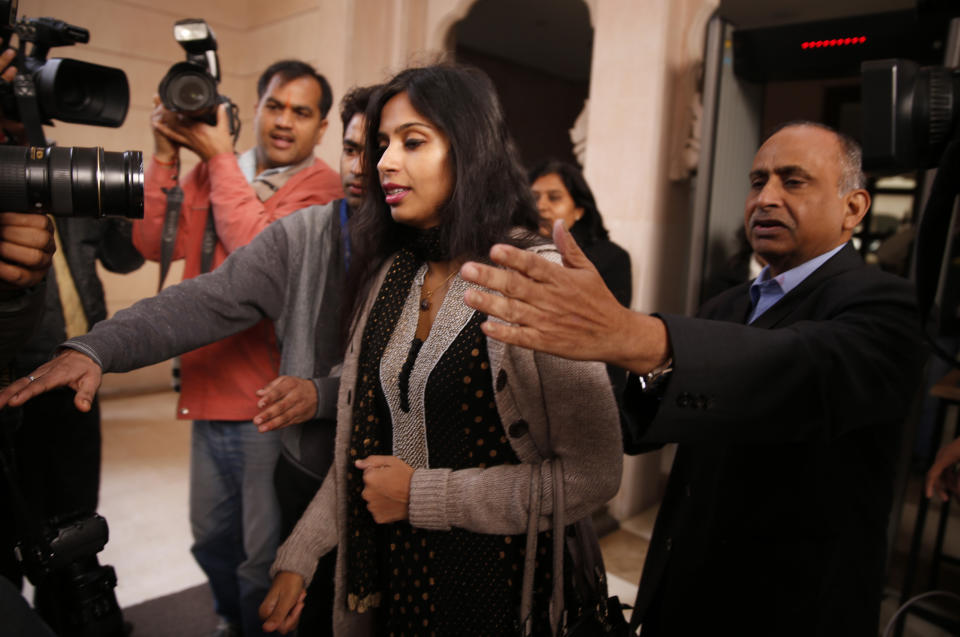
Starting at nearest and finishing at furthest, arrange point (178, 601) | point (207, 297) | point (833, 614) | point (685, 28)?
point (833, 614)
point (207, 297)
point (178, 601)
point (685, 28)

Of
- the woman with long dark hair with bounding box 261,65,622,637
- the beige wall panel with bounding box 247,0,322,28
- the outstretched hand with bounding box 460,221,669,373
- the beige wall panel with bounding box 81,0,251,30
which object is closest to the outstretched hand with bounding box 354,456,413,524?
the woman with long dark hair with bounding box 261,65,622,637

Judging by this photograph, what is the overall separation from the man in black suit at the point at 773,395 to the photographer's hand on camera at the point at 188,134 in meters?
1.25

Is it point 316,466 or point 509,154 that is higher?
point 509,154

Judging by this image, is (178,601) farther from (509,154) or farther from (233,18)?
(233,18)

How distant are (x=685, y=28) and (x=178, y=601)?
→ 3423 millimetres

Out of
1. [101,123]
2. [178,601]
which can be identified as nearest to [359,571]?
[101,123]

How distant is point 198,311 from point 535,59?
24.3 feet

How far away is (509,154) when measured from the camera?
1175 mm

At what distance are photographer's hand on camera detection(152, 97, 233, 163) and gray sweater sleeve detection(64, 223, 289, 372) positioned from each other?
34cm

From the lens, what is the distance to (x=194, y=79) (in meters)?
1.48

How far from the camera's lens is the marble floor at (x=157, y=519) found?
2498 mm

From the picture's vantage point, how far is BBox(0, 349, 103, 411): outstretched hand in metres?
0.83

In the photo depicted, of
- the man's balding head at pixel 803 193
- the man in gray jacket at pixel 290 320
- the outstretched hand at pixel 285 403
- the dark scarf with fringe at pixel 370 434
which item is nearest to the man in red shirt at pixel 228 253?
the man in gray jacket at pixel 290 320

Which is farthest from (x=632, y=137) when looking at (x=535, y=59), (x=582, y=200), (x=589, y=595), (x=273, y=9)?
(x=535, y=59)
